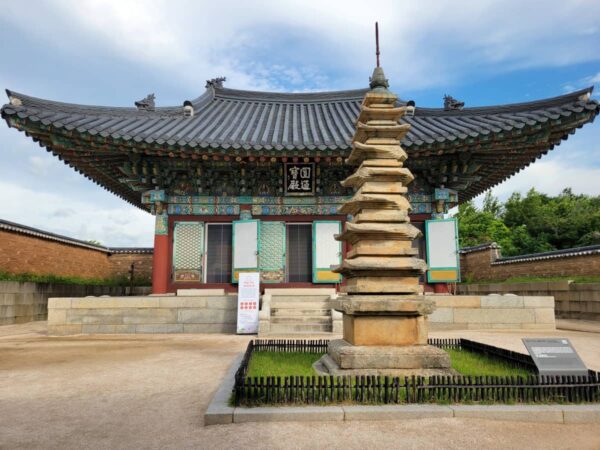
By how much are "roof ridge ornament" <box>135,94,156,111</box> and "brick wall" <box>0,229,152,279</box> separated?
6.47m

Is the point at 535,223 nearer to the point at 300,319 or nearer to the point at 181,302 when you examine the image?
the point at 300,319

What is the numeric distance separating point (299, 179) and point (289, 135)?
→ 5.51 ft

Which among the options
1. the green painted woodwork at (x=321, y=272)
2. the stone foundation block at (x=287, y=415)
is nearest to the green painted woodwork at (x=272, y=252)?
the green painted woodwork at (x=321, y=272)

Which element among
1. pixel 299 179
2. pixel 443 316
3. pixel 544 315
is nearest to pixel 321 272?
pixel 299 179

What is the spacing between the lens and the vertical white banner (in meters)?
10.9

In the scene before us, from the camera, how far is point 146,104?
1562cm

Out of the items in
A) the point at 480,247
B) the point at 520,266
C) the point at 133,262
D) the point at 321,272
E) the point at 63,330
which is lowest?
the point at 63,330

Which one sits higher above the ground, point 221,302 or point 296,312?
point 221,302

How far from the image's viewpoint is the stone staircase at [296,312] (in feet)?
35.6

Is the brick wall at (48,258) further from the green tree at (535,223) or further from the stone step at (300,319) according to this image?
the green tree at (535,223)

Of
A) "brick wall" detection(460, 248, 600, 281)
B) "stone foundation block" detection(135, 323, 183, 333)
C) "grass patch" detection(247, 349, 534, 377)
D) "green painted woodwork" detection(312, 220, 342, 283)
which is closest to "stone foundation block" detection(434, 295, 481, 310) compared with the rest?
"green painted woodwork" detection(312, 220, 342, 283)

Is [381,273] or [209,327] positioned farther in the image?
[209,327]

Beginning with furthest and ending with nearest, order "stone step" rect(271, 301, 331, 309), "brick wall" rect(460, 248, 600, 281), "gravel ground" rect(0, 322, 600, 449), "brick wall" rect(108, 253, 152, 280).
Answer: "brick wall" rect(108, 253, 152, 280) < "brick wall" rect(460, 248, 600, 281) < "stone step" rect(271, 301, 331, 309) < "gravel ground" rect(0, 322, 600, 449)

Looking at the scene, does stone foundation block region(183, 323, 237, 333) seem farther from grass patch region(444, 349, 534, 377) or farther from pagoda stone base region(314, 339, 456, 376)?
pagoda stone base region(314, 339, 456, 376)
